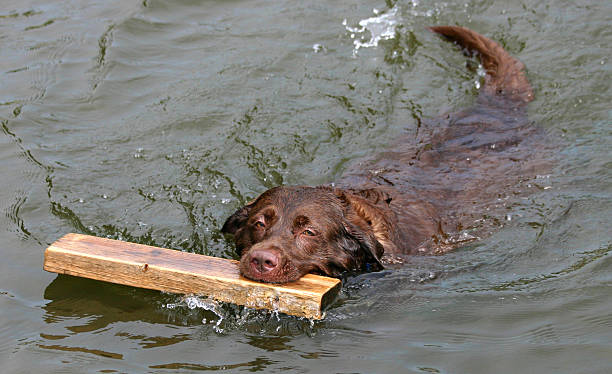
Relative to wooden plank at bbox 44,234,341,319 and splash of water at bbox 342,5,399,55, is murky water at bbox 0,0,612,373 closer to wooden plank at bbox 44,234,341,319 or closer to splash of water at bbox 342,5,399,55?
splash of water at bbox 342,5,399,55

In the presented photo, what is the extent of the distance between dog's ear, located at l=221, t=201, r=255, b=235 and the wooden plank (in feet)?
3.37

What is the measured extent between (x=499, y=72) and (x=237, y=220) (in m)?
3.53

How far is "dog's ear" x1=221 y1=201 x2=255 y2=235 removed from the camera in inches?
224

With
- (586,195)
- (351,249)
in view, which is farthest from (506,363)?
(586,195)

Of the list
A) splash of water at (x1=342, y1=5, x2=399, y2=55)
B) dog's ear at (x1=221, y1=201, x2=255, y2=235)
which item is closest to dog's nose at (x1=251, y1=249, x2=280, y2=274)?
dog's ear at (x1=221, y1=201, x2=255, y2=235)

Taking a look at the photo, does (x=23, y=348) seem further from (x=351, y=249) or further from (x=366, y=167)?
A: (x=366, y=167)

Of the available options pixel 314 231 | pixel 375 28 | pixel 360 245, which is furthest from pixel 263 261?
pixel 375 28

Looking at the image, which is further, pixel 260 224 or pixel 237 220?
pixel 237 220

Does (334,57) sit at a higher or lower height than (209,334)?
higher

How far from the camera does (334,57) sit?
881 cm

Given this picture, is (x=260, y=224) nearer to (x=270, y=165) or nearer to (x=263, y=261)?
(x=263, y=261)

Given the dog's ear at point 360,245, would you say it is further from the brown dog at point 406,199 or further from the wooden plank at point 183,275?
the wooden plank at point 183,275

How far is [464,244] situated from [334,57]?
11.8 feet

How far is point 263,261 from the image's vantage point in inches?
184
